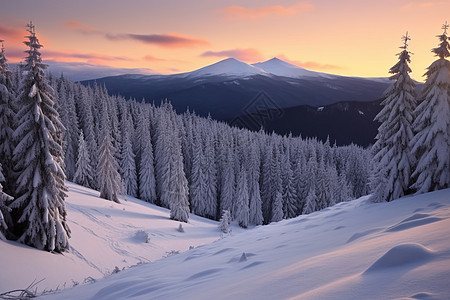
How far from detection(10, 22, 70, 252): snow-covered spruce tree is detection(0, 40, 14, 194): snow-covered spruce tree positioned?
49 cm

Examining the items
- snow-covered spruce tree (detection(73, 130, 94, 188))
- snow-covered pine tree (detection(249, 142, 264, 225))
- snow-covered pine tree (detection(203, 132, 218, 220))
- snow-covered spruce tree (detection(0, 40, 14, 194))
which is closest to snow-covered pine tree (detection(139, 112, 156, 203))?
snow-covered pine tree (detection(203, 132, 218, 220))

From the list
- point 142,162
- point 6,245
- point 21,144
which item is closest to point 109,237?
point 6,245

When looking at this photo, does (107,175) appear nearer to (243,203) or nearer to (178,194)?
(178,194)

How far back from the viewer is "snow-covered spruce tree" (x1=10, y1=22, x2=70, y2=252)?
14.9 meters

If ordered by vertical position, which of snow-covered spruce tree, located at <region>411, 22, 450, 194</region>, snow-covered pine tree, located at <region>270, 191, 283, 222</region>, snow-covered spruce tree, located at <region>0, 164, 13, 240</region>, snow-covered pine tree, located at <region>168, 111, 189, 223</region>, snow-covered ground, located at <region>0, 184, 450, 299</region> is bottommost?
snow-covered pine tree, located at <region>270, 191, 283, 222</region>

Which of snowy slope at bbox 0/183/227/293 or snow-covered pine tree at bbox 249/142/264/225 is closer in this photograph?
snowy slope at bbox 0/183/227/293

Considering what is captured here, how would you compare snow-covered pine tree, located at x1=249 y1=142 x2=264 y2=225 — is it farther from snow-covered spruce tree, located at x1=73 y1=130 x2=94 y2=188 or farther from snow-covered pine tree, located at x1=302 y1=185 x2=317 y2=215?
snow-covered spruce tree, located at x1=73 y1=130 x2=94 y2=188

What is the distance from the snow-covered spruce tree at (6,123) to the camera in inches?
608

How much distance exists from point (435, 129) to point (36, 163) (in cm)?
2148

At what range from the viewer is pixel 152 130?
73.4 metres

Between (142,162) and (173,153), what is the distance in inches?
640

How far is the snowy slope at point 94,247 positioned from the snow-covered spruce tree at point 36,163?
108 centimetres

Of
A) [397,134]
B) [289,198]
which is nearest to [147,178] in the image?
[289,198]

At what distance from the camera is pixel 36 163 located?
15.4 metres
